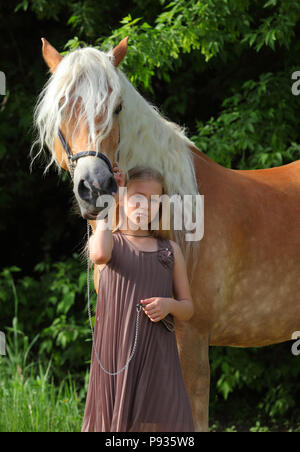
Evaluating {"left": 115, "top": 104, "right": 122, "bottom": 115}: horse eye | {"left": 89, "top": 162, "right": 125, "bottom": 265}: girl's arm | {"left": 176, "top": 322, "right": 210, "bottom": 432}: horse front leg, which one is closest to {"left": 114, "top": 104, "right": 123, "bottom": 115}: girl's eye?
{"left": 115, "top": 104, "right": 122, "bottom": 115}: horse eye

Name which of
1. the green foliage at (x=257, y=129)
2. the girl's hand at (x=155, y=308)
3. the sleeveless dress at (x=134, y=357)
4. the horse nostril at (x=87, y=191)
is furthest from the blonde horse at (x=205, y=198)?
the green foliage at (x=257, y=129)

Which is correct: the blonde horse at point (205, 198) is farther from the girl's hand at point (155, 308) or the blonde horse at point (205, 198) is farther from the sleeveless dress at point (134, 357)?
the girl's hand at point (155, 308)

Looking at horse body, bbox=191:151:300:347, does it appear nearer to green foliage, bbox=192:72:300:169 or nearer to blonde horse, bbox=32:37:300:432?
blonde horse, bbox=32:37:300:432

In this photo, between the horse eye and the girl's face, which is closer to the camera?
the girl's face

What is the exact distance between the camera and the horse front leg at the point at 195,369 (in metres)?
2.52

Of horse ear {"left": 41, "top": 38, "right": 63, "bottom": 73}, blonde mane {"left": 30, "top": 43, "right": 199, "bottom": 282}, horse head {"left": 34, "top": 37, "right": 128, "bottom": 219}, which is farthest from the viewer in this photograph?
horse ear {"left": 41, "top": 38, "right": 63, "bottom": 73}

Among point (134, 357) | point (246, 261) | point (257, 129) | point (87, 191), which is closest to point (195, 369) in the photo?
point (246, 261)

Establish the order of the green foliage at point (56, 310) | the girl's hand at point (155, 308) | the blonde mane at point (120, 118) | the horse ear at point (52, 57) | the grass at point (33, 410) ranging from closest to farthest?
the girl's hand at point (155, 308)
the blonde mane at point (120, 118)
the horse ear at point (52, 57)
the grass at point (33, 410)
the green foliage at point (56, 310)

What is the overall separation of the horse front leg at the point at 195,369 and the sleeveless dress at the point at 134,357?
0.51 metres

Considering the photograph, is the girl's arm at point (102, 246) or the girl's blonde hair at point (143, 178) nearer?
the girl's arm at point (102, 246)

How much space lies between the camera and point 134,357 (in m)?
1.95

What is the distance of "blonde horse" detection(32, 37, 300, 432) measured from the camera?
85.1 inches

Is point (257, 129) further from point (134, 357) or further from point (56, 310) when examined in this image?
point (134, 357)

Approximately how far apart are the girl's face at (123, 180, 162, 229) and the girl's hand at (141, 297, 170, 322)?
258 mm
